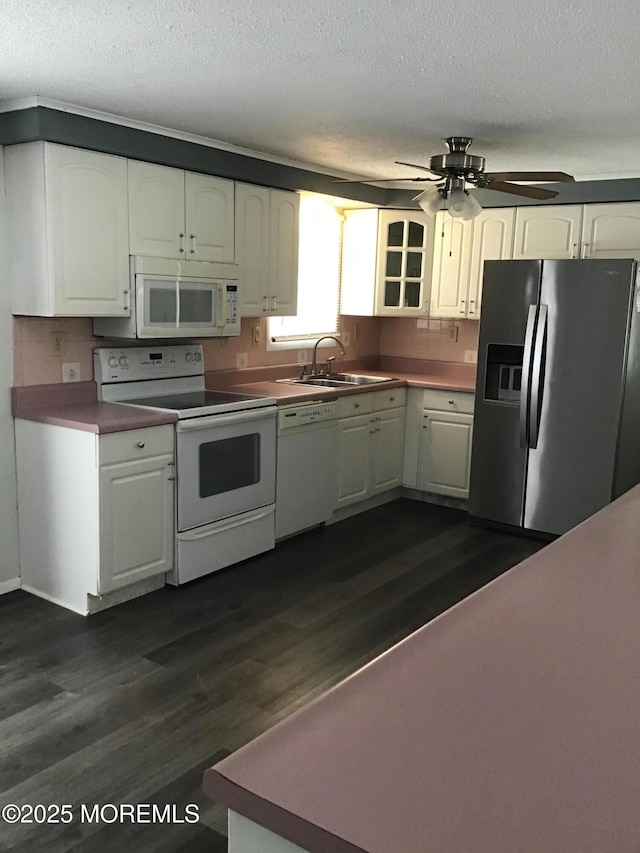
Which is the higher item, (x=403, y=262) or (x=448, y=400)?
(x=403, y=262)

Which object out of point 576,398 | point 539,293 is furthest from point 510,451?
point 539,293

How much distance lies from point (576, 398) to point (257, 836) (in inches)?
160

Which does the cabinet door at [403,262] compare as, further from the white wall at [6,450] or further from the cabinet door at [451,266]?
the white wall at [6,450]

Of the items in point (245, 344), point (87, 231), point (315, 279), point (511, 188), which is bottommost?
point (245, 344)

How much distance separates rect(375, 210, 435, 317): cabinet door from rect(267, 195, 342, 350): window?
368 millimetres

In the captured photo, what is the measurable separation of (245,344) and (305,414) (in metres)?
0.77

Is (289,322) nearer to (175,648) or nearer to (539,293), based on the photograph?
(539,293)

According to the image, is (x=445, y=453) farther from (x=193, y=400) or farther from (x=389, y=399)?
(x=193, y=400)

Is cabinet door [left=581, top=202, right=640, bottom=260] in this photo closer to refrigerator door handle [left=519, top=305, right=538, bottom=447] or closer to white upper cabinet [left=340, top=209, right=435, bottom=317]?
refrigerator door handle [left=519, top=305, right=538, bottom=447]

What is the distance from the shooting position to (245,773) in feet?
3.24

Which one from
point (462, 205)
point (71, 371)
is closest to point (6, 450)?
point (71, 371)

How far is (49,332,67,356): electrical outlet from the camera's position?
3.91 meters

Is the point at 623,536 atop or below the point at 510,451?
atop

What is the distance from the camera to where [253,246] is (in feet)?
15.2
